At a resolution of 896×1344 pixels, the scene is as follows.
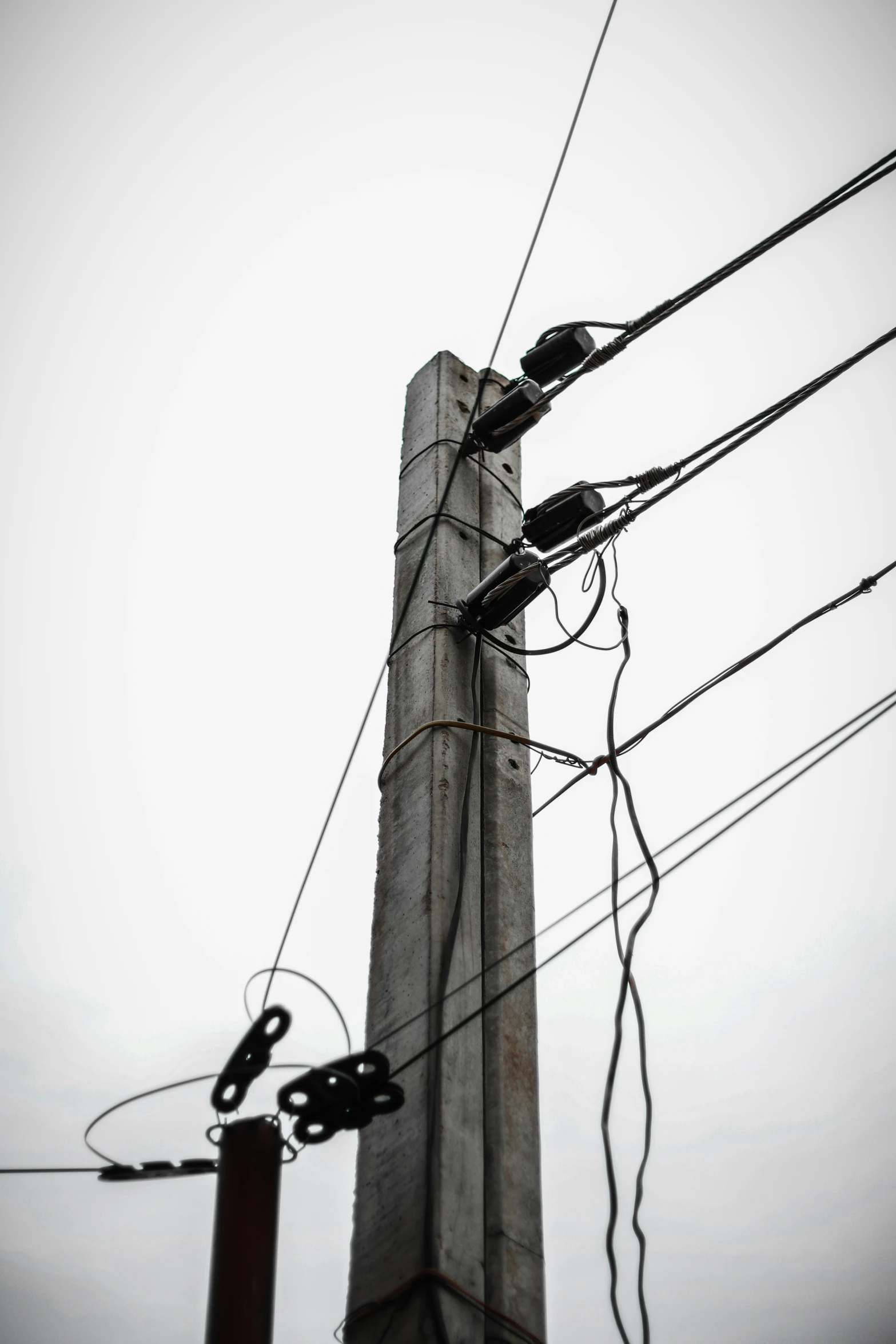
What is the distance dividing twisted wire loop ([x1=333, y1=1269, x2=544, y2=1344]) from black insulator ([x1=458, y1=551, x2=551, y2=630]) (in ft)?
5.16

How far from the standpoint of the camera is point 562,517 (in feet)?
10.7

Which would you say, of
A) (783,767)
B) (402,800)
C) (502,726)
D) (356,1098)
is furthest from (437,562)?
(356,1098)

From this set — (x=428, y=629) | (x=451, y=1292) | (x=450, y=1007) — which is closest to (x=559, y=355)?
(x=428, y=629)

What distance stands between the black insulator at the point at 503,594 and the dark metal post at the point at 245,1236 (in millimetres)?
1456

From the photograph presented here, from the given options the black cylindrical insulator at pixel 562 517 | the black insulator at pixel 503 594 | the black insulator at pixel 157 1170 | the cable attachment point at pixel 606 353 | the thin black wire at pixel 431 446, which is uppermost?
the cable attachment point at pixel 606 353

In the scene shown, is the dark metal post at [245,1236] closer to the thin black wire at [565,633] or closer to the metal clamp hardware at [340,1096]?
the metal clamp hardware at [340,1096]

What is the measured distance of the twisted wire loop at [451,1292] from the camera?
190cm

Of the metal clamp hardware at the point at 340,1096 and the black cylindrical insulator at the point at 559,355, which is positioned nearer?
the metal clamp hardware at the point at 340,1096

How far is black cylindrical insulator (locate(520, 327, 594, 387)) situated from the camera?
3.60 metres

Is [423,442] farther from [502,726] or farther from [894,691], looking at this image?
[894,691]

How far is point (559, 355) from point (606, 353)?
0.48 feet

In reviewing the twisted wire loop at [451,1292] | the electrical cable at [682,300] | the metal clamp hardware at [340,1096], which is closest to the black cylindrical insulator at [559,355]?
the electrical cable at [682,300]

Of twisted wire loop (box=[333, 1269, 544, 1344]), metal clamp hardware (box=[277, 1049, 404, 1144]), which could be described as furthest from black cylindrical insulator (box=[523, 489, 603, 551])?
twisted wire loop (box=[333, 1269, 544, 1344])

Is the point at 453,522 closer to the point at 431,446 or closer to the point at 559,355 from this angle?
the point at 431,446
